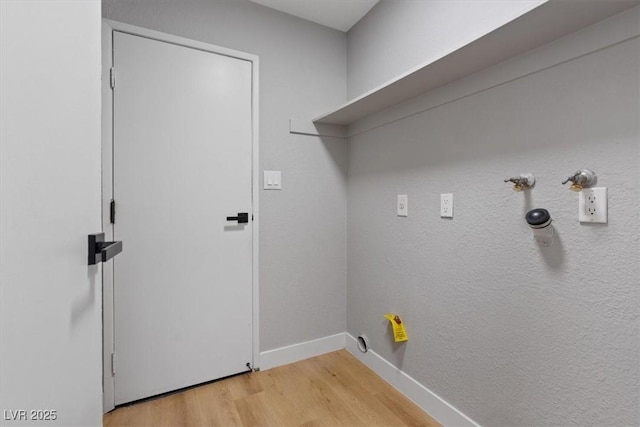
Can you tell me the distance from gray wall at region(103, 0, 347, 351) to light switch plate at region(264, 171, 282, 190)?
0.03 m

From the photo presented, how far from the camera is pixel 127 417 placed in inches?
60.8

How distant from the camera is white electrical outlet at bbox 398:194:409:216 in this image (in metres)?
1.74

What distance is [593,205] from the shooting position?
0.97 meters

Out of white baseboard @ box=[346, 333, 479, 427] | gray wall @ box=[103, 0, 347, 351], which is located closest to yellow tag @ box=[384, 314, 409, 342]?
white baseboard @ box=[346, 333, 479, 427]

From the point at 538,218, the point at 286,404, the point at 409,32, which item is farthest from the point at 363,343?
the point at 409,32

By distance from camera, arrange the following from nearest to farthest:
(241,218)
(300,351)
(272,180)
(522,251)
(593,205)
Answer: (593,205) < (522,251) < (241,218) < (272,180) < (300,351)

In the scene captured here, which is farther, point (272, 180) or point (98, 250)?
point (272, 180)

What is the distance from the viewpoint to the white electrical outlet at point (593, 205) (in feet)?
3.11

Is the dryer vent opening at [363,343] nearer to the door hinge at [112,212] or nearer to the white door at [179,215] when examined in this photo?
the white door at [179,215]

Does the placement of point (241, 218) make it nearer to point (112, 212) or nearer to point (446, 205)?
point (112, 212)

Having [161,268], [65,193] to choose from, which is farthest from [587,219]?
[161,268]

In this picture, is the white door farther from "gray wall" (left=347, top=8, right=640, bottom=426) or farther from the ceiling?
"gray wall" (left=347, top=8, right=640, bottom=426)

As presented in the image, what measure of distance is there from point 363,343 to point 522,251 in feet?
4.27

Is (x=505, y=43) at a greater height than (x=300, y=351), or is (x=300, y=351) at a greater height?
(x=505, y=43)
